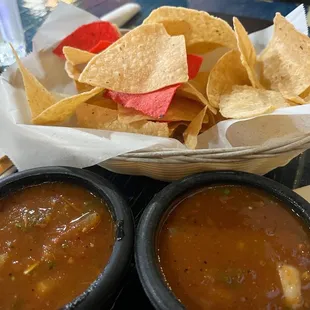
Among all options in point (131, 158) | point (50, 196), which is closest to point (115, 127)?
point (131, 158)

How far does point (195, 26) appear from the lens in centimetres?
157

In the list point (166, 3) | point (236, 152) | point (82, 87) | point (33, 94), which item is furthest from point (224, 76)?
point (166, 3)

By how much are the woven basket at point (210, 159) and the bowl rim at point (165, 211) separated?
0.05 meters

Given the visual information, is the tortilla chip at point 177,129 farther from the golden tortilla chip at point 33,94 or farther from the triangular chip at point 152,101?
the golden tortilla chip at point 33,94

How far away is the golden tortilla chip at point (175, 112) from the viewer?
136cm

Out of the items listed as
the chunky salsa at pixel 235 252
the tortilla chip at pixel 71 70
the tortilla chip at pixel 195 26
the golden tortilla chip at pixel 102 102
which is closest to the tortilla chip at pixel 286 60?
the tortilla chip at pixel 195 26

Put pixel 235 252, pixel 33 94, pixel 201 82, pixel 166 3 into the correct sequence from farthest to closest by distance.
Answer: pixel 166 3
pixel 201 82
pixel 33 94
pixel 235 252

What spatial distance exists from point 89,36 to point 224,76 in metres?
0.58

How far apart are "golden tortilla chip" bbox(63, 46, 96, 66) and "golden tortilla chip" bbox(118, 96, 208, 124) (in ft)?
0.94

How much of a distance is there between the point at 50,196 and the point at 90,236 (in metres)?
0.19

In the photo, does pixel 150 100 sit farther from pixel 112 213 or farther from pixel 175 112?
pixel 112 213

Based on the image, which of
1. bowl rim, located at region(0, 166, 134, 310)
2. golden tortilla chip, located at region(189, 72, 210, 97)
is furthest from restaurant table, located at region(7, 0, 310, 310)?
golden tortilla chip, located at region(189, 72, 210, 97)

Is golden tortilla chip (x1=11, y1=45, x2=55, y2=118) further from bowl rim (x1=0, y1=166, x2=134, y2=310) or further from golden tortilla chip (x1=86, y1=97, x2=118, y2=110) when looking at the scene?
bowl rim (x1=0, y1=166, x2=134, y2=310)

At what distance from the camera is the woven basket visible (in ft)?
3.84
